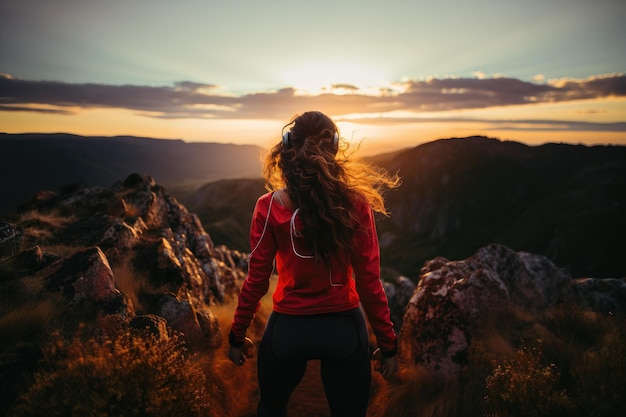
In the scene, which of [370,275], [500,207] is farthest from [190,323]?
[500,207]

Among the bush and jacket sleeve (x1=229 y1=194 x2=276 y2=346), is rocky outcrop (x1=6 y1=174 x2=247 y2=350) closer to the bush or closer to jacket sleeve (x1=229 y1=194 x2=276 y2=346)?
the bush

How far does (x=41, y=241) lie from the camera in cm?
980

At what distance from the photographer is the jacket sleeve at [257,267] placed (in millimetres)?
3053

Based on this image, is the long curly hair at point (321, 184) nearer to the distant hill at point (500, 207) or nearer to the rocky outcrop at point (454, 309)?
the rocky outcrop at point (454, 309)

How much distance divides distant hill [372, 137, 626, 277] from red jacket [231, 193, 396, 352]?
306 ft

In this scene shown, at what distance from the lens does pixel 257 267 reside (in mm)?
3176

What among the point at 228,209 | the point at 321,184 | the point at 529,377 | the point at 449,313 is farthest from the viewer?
the point at 228,209

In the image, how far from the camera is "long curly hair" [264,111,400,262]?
2.86 meters

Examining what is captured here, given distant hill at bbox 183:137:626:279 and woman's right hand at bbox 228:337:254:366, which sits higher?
woman's right hand at bbox 228:337:254:366

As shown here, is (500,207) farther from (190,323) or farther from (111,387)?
(111,387)

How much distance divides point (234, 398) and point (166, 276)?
404 cm

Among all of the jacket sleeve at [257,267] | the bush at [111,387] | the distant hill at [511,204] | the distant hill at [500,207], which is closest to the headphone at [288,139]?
the jacket sleeve at [257,267]

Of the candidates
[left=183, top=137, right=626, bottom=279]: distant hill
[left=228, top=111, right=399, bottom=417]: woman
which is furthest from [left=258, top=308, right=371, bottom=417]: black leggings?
[left=183, top=137, right=626, bottom=279]: distant hill

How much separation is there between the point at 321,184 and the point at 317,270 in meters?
0.73
